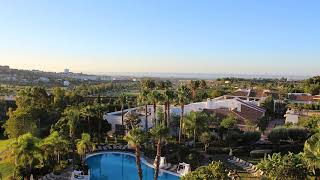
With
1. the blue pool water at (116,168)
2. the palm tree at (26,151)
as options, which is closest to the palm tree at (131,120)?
the blue pool water at (116,168)

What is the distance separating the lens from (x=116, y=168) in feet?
116

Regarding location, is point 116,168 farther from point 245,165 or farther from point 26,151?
point 245,165

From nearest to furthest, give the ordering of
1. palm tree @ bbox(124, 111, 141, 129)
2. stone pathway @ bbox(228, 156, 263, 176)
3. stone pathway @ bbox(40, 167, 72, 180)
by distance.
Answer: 1. stone pathway @ bbox(40, 167, 72, 180)
2. stone pathway @ bbox(228, 156, 263, 176)
3. palm tree @ bbox(124, 111, 141, 129)

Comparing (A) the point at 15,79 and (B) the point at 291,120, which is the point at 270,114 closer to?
(B) the point at 291,120

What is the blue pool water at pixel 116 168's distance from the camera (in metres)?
32.5

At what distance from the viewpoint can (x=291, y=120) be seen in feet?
176

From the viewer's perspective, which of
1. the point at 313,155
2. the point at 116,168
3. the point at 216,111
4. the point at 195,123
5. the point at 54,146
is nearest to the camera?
the point at 313,155

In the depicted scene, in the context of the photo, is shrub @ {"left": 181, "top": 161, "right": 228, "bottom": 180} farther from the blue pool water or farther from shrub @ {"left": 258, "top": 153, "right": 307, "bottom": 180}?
the blue pool water

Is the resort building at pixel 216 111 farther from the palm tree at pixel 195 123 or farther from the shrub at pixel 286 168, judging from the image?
the shrub at pixel 286 168

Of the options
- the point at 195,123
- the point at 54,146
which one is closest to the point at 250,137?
the point at 195,123

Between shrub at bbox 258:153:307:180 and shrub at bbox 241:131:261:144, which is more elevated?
shrub at bbox 258:153:307:180

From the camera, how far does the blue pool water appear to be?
32531 millimetres

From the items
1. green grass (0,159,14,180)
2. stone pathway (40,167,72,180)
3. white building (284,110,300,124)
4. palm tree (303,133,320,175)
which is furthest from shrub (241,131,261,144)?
green grass (0,159,14,180)

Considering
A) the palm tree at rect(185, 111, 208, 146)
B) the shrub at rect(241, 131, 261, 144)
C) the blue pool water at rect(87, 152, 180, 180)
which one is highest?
the palm tree at rect(185, 111, 208, 146)
